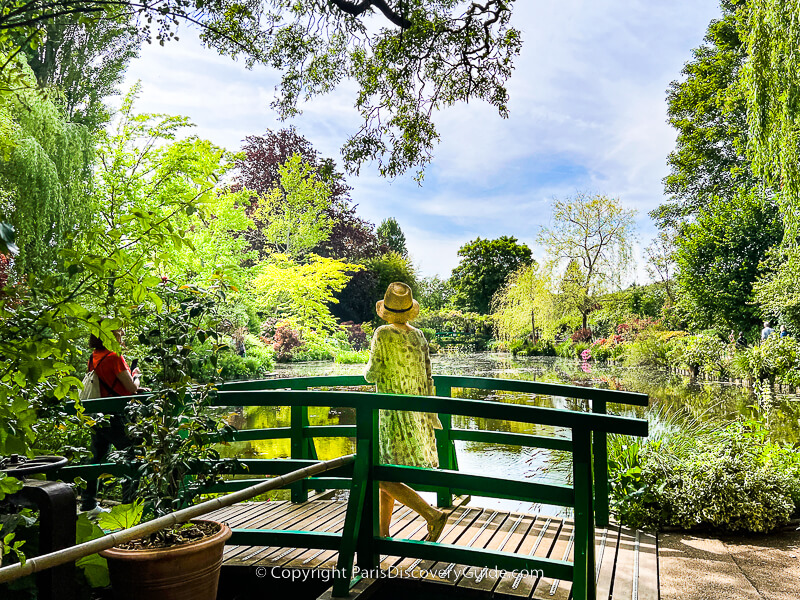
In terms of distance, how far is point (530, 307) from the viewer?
82.8 feet

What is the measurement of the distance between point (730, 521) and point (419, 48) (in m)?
6.61

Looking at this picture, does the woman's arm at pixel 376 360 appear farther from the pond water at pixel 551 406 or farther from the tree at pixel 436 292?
the tree at pixel 436 292

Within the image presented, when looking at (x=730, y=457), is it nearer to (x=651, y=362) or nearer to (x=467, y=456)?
(x=467, y=456)

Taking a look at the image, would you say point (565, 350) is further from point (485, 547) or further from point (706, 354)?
point (485, 547)

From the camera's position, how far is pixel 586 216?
81.5 feet

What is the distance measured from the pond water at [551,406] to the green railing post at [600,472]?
842 mm

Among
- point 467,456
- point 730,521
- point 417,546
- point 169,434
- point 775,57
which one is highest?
point 775,57

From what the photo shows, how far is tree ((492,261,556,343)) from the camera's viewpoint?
24594 mm

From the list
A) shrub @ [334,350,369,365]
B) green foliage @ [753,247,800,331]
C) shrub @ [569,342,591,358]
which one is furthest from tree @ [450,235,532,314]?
green foliage @ [753,247,800,331]

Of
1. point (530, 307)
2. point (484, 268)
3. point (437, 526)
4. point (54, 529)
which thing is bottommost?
point (437, 526)

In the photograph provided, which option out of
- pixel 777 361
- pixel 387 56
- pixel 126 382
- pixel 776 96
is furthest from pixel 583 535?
pixel 777 361

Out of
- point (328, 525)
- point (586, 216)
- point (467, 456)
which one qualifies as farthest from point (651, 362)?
point (328, 525)

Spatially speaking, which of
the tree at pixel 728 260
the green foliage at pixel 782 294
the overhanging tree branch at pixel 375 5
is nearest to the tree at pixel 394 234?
the tree at pixel 728 260

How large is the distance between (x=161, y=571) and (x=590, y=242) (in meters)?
24.9
